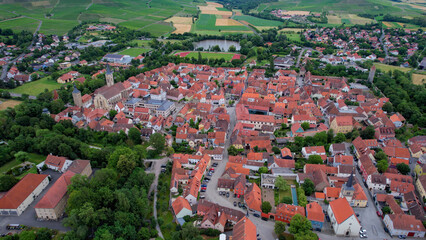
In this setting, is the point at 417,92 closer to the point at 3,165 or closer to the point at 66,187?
the point at 66,187

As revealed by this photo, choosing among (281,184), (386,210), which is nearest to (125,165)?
(281,184)

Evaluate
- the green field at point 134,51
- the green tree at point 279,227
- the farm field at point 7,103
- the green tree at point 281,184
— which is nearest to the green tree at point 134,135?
the green tree at point 281,184

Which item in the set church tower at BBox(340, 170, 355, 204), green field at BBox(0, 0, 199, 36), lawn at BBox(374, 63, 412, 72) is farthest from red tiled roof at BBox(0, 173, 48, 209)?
green field at BBox(0, 0, 199, 36)

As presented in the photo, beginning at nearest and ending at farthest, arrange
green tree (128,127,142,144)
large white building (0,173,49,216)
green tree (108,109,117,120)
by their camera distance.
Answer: large white building (0,173,49,216), green tree (128,127,142,144), green tree (108,109,117,120)

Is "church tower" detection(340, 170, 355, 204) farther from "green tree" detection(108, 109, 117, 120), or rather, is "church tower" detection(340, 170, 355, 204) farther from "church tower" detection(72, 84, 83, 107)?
"church tower" detection(72, 84, 83, 107)

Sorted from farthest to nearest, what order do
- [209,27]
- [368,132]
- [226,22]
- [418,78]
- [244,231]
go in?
[226,22] < [209,27] < [418,78] < [368,132] < [244,231]

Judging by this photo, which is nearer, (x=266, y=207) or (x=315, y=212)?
(x=315, y=212)

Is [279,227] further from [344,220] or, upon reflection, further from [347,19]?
[347,19]
